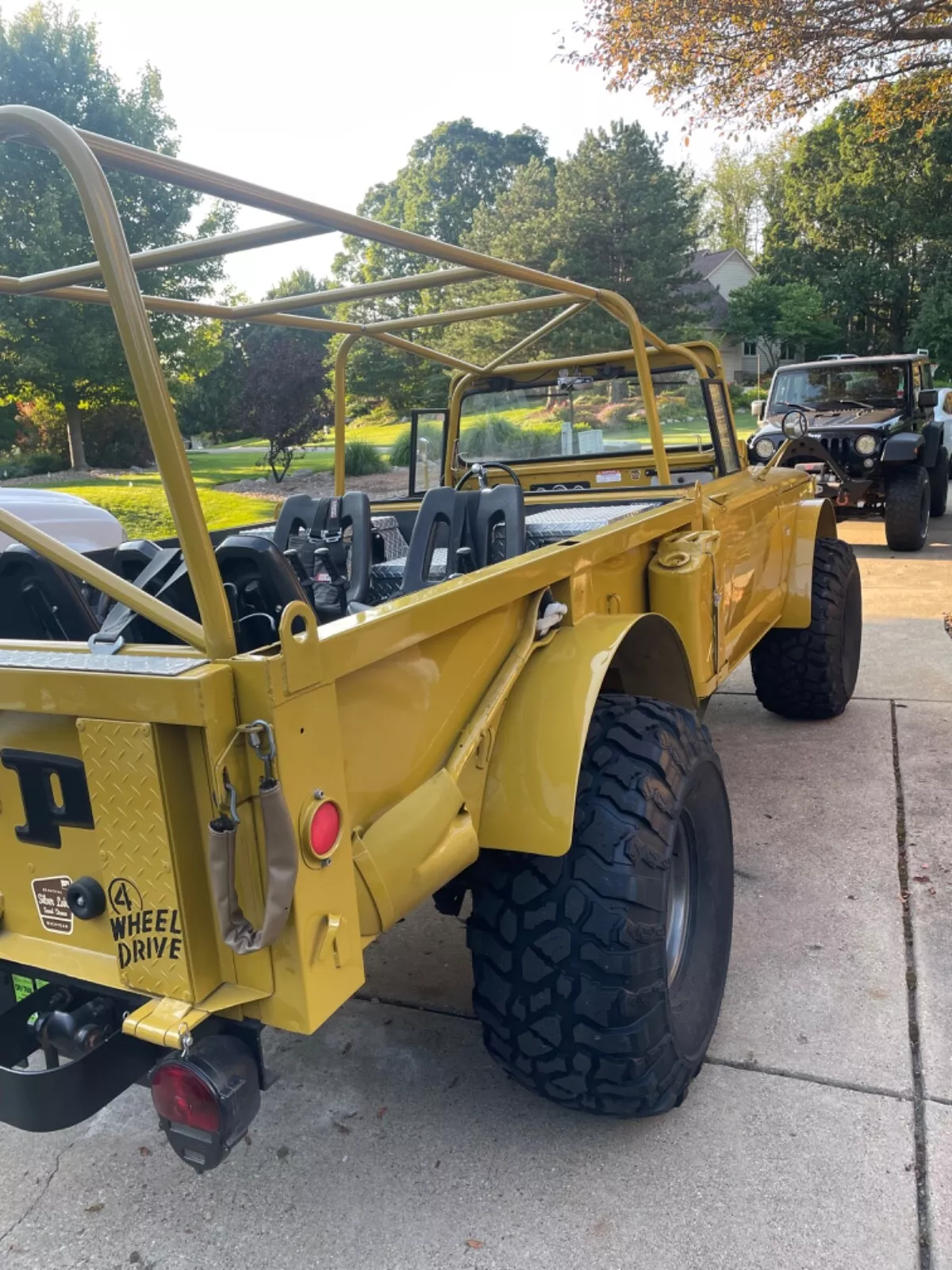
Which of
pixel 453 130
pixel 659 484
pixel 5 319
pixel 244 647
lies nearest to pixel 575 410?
pixel 659 484

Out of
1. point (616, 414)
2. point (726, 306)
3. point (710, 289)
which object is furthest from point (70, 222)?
point (726, 306)

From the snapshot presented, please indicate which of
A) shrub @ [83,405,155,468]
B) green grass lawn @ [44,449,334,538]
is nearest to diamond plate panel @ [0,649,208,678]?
green grass lawn @ [44,449,334,538]

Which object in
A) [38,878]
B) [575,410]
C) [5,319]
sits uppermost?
[5,319]

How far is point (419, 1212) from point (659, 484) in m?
2.73

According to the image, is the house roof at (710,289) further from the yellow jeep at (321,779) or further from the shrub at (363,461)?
the yellow jeep at (321,779)

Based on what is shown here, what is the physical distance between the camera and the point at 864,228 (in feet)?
110

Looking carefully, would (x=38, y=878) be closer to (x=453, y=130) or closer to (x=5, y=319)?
(x=5, y=319)

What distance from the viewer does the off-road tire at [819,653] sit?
485cm

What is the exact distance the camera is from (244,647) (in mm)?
2090

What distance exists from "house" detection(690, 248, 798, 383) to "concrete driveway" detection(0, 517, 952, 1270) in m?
26.7

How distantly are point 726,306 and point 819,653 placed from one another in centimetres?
4126

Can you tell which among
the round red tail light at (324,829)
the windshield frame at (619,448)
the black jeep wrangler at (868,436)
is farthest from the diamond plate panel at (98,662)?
the black jeep wrangler at (868,436)

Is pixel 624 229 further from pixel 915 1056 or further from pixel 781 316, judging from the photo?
pixel 915 1056

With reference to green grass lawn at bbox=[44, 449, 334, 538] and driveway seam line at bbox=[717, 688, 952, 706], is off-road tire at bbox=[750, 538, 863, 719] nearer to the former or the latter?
driveway seam line at bbox=[717, 688, 952, 706]
